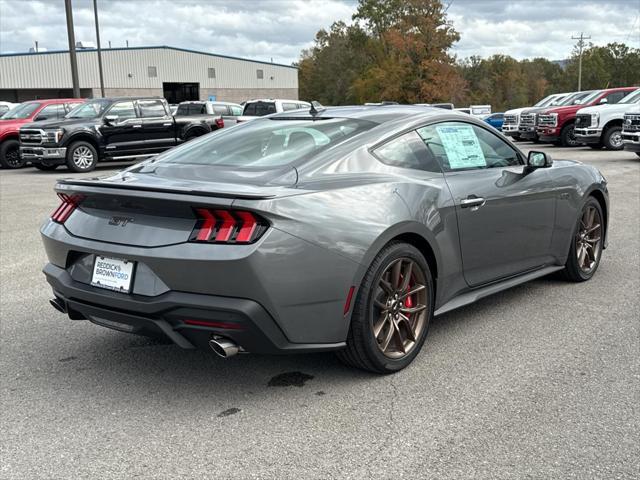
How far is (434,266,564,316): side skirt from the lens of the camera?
4.34 m

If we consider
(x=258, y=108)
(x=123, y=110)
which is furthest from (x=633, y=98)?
(x=123, y=110)

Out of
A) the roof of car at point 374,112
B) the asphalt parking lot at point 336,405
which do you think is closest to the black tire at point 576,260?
the asphalt parking lot at point 336,405

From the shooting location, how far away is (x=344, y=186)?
12.1 ft

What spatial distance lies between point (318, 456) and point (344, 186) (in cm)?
140

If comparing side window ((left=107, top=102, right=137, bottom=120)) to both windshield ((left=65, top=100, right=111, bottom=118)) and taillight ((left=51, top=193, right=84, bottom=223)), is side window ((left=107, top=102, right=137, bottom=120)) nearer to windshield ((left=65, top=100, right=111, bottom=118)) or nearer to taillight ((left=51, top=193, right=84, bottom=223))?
windshield ((left=65, top=100, right=111, bottom=118))

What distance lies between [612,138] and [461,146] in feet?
60.2

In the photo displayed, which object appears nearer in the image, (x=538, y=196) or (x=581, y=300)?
(x=538, y=196)

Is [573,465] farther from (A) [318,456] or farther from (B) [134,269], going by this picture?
(B) [134,269]

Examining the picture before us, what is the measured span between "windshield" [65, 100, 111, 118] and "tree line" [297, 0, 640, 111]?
2617 centimetres

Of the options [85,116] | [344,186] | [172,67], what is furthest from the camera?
[172,67]

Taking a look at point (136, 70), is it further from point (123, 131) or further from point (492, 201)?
point (492, 201)

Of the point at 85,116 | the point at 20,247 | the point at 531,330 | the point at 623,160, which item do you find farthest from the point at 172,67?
the point at 531,330

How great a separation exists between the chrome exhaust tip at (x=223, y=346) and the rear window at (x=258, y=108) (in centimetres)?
1930

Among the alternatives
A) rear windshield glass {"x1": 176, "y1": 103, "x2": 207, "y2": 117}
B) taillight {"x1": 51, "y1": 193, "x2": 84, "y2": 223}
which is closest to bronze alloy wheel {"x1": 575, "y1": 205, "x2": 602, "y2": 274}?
taillight {"x1": 51, "y1": 193, "x2": 84, "y2": 223}
